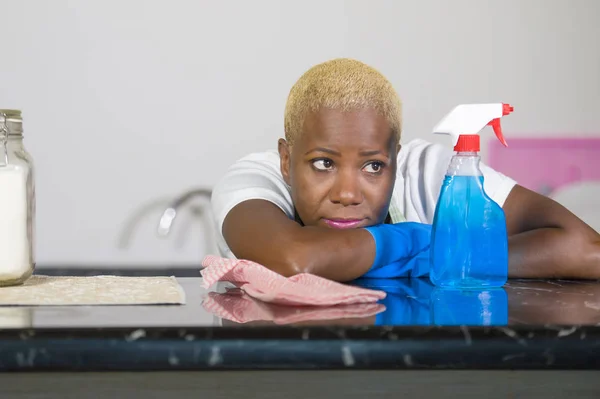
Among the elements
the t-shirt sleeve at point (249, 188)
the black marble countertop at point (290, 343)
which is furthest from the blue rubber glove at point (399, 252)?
the black marble countertop at point (290, 343)

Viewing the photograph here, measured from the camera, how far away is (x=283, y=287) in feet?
2.43

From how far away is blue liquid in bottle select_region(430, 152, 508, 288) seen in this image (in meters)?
0.85

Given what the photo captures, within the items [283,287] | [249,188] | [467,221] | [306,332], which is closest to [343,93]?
[249,188]

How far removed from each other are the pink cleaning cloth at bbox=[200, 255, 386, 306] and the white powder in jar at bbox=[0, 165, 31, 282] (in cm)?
20

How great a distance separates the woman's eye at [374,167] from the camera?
1101mm

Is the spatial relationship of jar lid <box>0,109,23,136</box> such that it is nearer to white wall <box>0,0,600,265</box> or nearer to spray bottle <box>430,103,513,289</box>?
spray bottle <box>430,103,513,289</box>

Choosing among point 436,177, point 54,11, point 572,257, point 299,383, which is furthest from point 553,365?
point 54,11

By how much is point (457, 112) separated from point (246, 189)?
43cm

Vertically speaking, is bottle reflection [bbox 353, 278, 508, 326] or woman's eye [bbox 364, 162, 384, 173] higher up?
woman's eye [bbox 364, 162, 384, 173]

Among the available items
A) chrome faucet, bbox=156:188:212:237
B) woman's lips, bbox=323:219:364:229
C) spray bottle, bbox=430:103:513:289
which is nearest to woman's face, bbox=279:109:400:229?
woman's lips, bbox=323:219:364:229

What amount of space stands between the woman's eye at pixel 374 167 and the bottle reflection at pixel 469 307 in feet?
0.98

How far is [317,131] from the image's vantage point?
109cm

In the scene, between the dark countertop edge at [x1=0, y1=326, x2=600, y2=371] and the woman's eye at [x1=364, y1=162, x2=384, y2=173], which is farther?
the woman's eye at [x1=364, y1=162, x2=384, y2=173]

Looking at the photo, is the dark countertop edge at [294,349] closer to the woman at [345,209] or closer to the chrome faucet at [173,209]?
the woman at [345,209]
